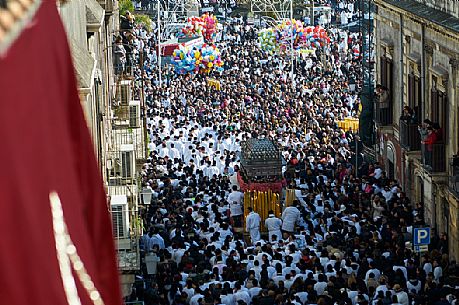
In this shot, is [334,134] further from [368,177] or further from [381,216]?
[381,216]

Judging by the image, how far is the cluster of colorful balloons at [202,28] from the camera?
218 feet

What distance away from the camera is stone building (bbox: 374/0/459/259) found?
1154 inches

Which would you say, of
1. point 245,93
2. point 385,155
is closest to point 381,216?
point 385,155

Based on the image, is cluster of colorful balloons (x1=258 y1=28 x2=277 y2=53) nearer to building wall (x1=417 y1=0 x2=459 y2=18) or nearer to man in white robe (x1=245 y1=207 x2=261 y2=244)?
building wall (x1=417 y1=0 x2=459 y2=18)

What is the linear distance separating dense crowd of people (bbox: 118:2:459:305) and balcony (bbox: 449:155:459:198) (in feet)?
4.13

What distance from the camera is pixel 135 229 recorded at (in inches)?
957

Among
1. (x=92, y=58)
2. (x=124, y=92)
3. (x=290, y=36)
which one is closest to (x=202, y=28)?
(x=290, y=36)

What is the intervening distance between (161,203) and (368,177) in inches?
237

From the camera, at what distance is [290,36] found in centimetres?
5844

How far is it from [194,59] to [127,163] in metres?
31.5

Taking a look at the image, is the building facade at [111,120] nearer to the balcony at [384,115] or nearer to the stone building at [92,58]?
the stone building at [92,58]

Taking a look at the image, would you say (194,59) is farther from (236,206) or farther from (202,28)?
(236,206)

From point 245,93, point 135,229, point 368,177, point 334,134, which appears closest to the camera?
point 135,229

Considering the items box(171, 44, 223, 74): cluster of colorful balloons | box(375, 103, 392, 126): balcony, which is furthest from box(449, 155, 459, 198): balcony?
box(171, 44, 223, 74): cluster of colorful balloons
